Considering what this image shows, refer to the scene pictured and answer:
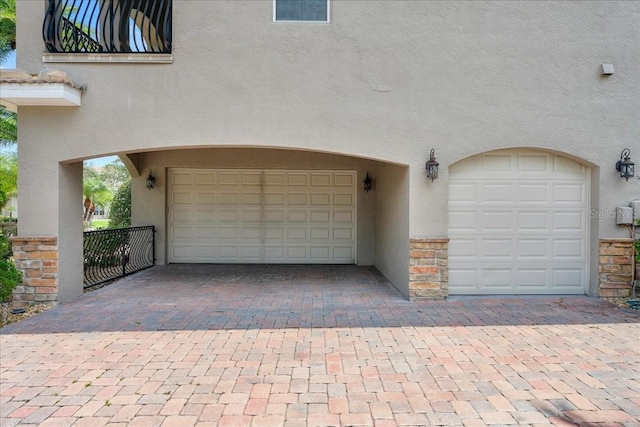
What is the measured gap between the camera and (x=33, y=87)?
5887 mm

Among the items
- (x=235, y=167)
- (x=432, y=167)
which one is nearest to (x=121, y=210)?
(x=235, y=167)

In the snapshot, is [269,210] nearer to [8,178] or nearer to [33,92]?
[33,92]

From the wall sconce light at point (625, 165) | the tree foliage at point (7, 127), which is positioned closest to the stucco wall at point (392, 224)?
the wall sconce light at point (625, 165)

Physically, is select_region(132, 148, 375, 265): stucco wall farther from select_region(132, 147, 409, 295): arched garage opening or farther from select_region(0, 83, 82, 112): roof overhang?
select_region(0, 83, 82, 112): roof overhang

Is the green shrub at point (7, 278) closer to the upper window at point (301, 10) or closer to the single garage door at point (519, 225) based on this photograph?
the upper window at point (301, 10)

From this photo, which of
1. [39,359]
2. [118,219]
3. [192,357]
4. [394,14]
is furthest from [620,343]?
[118,219]

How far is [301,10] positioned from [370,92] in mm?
1762

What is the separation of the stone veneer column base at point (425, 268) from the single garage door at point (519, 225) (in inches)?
18.5

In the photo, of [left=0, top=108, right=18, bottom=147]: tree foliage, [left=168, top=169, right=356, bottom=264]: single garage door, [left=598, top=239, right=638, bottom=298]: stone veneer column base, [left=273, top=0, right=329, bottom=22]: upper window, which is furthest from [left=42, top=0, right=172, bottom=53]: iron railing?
[left=0, top=108, right=18, bottom=147]: tree foliage

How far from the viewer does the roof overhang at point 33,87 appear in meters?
5.88

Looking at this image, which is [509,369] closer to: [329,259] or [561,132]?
[561,132]

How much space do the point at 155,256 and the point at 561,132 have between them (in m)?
9.17

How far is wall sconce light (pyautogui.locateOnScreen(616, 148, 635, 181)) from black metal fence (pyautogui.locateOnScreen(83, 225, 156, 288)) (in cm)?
931

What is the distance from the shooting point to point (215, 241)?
10375 millimetres
